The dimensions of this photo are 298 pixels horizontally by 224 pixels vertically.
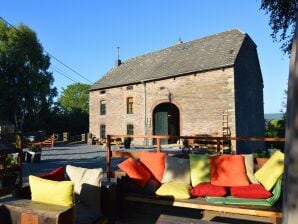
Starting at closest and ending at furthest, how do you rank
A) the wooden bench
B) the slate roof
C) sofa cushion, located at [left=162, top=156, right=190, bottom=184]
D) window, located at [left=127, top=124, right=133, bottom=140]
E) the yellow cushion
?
the wooden bench < the yellow cushion < sofa cushion, located at [left=162, top=156, right=190, bottom=184] < the slate roof < window, located at [left=127, top=124, right=133, bottom=140]

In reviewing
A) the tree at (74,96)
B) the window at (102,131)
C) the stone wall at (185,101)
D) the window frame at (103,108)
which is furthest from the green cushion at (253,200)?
the tree at (74,96)

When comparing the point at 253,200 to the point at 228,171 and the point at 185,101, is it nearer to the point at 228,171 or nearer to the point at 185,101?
the point at 228,171

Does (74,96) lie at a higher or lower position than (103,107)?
higher

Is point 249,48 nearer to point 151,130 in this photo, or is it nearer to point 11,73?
point 151,130

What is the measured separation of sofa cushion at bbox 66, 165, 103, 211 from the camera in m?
4.67

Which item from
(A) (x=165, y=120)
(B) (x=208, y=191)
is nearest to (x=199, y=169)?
(B) (x=208, y=191)

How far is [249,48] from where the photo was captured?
76.7 ft

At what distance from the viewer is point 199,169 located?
560 centimetres

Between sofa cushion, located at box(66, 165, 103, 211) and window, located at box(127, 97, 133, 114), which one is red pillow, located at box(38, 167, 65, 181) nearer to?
sofa cushion, located at box(66, 165, 103, 211)

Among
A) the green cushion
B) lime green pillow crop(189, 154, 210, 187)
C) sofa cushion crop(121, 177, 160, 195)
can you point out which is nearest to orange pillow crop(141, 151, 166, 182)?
sofa cushion crop(121, 177, 160, 195)

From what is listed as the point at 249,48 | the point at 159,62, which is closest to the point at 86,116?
the point at 159,62

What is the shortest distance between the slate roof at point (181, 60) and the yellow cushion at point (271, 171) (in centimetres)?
1554

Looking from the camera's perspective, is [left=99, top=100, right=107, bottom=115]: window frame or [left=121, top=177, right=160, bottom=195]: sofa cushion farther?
[left=99, top=100, right=107, bottom=115]: window frame

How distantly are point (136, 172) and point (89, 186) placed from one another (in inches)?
44.3
